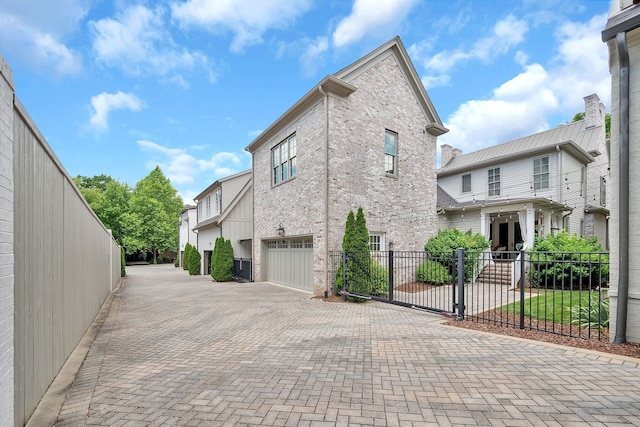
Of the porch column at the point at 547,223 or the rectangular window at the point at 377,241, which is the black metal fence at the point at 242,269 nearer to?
the rectangular window at the point at 377,241

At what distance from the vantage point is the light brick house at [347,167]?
11242mm

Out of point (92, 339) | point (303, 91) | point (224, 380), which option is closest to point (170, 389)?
point (224, 380)

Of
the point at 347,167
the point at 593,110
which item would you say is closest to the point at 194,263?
the point at 347,167

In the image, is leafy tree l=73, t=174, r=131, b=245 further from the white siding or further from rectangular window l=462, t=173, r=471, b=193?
rectangular window l=462, t=173, r=471, b=193

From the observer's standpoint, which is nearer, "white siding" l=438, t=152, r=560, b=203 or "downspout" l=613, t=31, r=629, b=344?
"downspout" l=613, t=31, r=629, b=344

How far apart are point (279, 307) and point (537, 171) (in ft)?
51.2

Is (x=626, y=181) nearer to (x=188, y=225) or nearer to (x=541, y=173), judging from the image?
(x=541, y=173)

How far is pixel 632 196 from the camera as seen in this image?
4961mm

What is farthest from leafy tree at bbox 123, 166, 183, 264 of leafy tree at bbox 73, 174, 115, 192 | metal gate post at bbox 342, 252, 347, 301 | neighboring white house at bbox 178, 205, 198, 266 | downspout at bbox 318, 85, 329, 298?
metal gate post at bbox 342, 252, 347, 301

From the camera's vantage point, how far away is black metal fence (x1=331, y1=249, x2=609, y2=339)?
232 inches

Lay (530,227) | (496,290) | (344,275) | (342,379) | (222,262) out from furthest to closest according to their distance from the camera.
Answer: (222,262)
(530,227)
(496,290)
(344,275)
(342,379)

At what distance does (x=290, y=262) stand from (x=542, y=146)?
46.4 feet

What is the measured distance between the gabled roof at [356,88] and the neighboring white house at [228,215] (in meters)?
3.72

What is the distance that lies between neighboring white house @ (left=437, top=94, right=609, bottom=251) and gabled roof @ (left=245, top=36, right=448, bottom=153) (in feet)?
17.3
